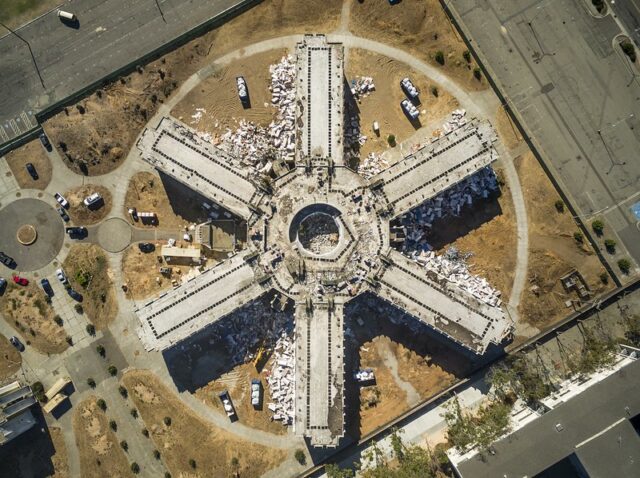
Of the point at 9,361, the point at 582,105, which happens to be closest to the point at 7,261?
the point at 9,361

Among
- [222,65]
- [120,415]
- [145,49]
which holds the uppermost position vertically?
[145,49]

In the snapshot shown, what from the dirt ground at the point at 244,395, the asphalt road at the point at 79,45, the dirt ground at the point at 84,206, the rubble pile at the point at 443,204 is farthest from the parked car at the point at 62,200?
the rubble pile at the point at 443,204

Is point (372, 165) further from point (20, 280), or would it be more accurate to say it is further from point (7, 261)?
point (7, 261)

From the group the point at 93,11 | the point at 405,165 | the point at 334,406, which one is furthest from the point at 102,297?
the point at 405,165

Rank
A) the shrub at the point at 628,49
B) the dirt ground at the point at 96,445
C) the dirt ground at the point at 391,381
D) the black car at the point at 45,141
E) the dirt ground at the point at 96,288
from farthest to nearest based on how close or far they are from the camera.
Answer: the black car at the point at 45,141 → the dirt ground at the point at 96,288 → the dirt ground at the point at 96,445 → the shrub at the point at 628,49 → the dirt ground at the point at 391,381

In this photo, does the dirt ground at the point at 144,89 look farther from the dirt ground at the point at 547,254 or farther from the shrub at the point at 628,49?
the shrub at the point at 628,49

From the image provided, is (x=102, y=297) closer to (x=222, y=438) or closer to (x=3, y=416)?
(x=3, y=416)
